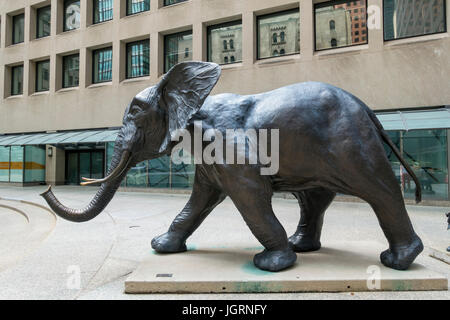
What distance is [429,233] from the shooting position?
5121mm

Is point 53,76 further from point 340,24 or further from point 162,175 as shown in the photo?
point 340,24

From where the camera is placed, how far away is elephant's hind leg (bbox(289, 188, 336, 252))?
3.17m

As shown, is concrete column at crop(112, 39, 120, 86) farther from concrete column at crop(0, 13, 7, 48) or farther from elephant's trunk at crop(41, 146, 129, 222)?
elephant's trunk at crop(41, 146, 129, 222)

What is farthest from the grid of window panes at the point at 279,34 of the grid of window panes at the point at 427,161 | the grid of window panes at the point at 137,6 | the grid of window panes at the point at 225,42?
the grid of window panes at the point at 137,6

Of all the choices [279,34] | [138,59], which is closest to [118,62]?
[138,59]

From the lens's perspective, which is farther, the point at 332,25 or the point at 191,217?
the point at 332,25

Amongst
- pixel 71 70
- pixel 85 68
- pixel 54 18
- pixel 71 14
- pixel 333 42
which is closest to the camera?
pixel 333 42

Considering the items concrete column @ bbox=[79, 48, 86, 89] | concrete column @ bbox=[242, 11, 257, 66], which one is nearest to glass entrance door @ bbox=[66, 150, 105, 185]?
concrete column @ bbox=[79, 48, 86, 89]

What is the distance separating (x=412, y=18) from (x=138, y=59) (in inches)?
435

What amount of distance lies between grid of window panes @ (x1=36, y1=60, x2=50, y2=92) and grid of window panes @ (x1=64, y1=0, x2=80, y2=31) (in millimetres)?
2378

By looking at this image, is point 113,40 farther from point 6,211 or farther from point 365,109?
point 365,109

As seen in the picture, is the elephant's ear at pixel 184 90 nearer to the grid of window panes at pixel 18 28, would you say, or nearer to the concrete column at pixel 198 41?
the concrete column at pixel 198 41

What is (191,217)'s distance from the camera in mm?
3160

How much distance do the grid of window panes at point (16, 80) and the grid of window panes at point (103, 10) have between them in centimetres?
615
